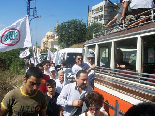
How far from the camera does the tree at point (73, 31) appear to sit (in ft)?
121

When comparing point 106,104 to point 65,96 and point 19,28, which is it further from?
point 19,28

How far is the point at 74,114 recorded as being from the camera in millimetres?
3717

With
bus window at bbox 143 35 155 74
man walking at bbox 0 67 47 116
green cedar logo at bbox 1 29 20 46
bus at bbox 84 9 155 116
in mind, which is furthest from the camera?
green cedar logo at bbox 1 29 20 46

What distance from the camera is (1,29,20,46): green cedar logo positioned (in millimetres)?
5131

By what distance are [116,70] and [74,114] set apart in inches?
68.8

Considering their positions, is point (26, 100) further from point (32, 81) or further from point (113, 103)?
point (113, 103)

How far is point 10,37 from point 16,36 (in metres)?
0.21

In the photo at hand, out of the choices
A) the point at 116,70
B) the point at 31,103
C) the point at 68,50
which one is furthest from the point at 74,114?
the point at 68,50

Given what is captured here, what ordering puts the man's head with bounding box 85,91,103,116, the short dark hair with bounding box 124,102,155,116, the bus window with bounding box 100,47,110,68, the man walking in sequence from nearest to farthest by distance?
the short dark hair with bounding box 124,102,155,116, the man walking, the man's head with bounding box 85,91,103,116, the bus window with bounding box 100,47,110,68

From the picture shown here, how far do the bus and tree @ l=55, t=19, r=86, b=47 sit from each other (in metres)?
31.2

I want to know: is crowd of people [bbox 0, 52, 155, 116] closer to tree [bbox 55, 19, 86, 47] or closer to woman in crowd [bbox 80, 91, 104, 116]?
woman in crowd [bbox 80, 91, 104, 116]

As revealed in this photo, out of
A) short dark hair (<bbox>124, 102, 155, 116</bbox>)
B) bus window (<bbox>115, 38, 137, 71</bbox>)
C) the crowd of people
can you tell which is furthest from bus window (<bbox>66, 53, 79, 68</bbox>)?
short dark hair (<bbox>124, 102, 155, 116</bbox>)

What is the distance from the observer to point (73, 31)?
36844 millimetres

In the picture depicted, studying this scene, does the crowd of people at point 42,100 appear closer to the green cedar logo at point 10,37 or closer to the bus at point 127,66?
the bus at point 127,66
